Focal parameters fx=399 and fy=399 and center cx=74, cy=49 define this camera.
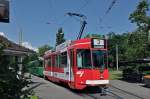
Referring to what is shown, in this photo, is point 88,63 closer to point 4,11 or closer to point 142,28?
point 4,11

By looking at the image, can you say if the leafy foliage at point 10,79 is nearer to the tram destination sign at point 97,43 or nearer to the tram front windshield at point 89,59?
the tram front windshield at point 89,59

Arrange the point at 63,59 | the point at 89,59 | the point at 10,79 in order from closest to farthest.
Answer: the point at 10,79 < the point at 89,59 < the point at 63,59

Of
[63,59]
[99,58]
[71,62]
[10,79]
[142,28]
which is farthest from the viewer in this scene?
[142,28]

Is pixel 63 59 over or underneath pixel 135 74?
over

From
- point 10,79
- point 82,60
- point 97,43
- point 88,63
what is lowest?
point 10,79

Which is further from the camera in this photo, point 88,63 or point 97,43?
point 97,43

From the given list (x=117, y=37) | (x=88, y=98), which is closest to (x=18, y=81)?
(x=88, y=98)

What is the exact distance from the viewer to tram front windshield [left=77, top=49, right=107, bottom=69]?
2222cm

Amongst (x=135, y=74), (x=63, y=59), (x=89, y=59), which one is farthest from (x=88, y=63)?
(x=135, y=74)

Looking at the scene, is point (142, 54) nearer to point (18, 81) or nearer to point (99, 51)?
point (99, 51)

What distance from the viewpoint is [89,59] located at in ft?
72.8

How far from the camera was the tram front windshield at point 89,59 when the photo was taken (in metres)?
22.2

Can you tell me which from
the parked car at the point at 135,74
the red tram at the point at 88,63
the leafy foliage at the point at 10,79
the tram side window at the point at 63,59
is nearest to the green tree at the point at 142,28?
the parked car at the point at 135,74

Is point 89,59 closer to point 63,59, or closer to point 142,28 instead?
point 63,59
